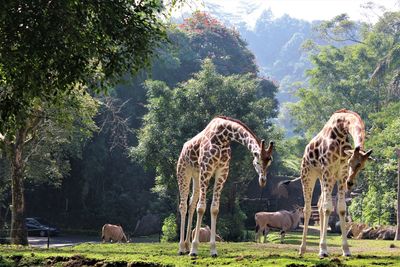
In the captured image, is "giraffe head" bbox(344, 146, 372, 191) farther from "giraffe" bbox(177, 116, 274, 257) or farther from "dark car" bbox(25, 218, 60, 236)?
"dark car" bbox(25, 218, 60, 236)

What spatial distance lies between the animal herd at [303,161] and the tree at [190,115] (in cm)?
1451

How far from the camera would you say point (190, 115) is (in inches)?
1227

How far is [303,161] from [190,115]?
54.6 ft

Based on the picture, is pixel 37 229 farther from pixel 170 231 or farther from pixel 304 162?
pixel 304 162

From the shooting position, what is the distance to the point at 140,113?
156 feet

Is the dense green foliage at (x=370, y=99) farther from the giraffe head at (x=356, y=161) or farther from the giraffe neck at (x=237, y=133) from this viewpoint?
the giraffe head at (x=356, y=161)

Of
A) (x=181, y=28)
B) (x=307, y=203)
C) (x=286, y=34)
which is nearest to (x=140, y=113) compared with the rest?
(x=181, y=28)

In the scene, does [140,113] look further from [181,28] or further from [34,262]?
[34,262]

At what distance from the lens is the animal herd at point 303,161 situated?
1339 centimetres

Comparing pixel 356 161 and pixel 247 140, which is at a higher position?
pixel 247 140

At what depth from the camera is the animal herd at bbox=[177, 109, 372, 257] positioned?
527 inches

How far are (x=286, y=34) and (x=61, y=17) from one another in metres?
182

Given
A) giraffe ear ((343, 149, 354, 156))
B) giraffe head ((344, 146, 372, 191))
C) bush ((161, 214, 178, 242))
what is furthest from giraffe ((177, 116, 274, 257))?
bush ((161, 214, 178, 242))

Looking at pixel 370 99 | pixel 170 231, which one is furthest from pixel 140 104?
pixel 370 99
